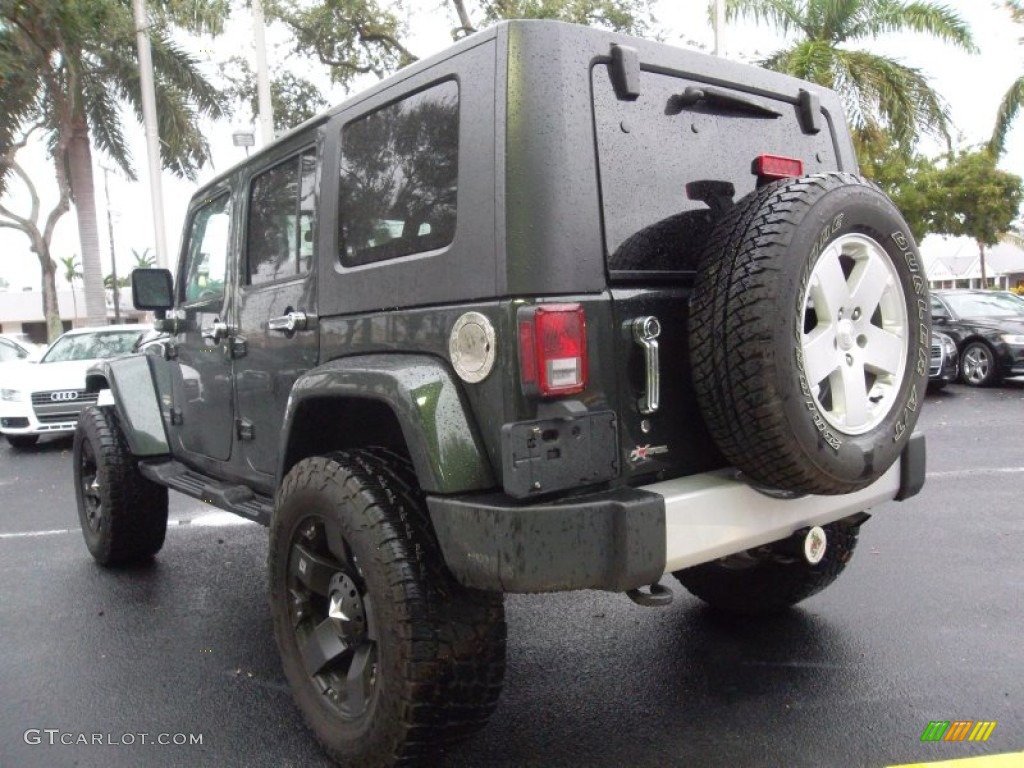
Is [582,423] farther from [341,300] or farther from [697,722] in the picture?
[697,722]

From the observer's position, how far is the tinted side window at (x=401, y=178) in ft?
7.95

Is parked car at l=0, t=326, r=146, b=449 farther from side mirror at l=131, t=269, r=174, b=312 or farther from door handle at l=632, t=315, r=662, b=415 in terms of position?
door handle at l=632, t=315, r=662, b=415

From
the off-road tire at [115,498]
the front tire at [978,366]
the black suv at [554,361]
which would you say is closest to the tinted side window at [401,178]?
the black suv at [554,361]

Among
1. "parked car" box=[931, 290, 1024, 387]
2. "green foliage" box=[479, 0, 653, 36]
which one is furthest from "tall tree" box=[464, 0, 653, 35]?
"parked car" box=[931, 290, 1024, 387]

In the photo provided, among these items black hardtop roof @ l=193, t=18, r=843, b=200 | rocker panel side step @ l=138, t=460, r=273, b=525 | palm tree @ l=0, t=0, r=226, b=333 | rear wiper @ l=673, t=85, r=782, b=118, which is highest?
palm tree @ l=0, t=0, r=226, b=333

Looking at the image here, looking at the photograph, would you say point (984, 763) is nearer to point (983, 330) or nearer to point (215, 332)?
point (215, 332)

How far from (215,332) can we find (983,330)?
11.5 meters

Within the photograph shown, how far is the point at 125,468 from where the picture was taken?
441cm

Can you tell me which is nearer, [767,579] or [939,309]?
[767,579]

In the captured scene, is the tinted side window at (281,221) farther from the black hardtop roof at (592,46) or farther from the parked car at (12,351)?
the parked car at (12,351)

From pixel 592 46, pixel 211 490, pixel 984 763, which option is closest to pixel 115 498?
pixel 211 490

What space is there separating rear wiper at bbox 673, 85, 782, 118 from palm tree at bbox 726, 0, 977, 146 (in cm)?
1264

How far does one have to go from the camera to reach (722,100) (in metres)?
2.65

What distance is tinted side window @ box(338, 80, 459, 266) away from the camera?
242 centimetres
